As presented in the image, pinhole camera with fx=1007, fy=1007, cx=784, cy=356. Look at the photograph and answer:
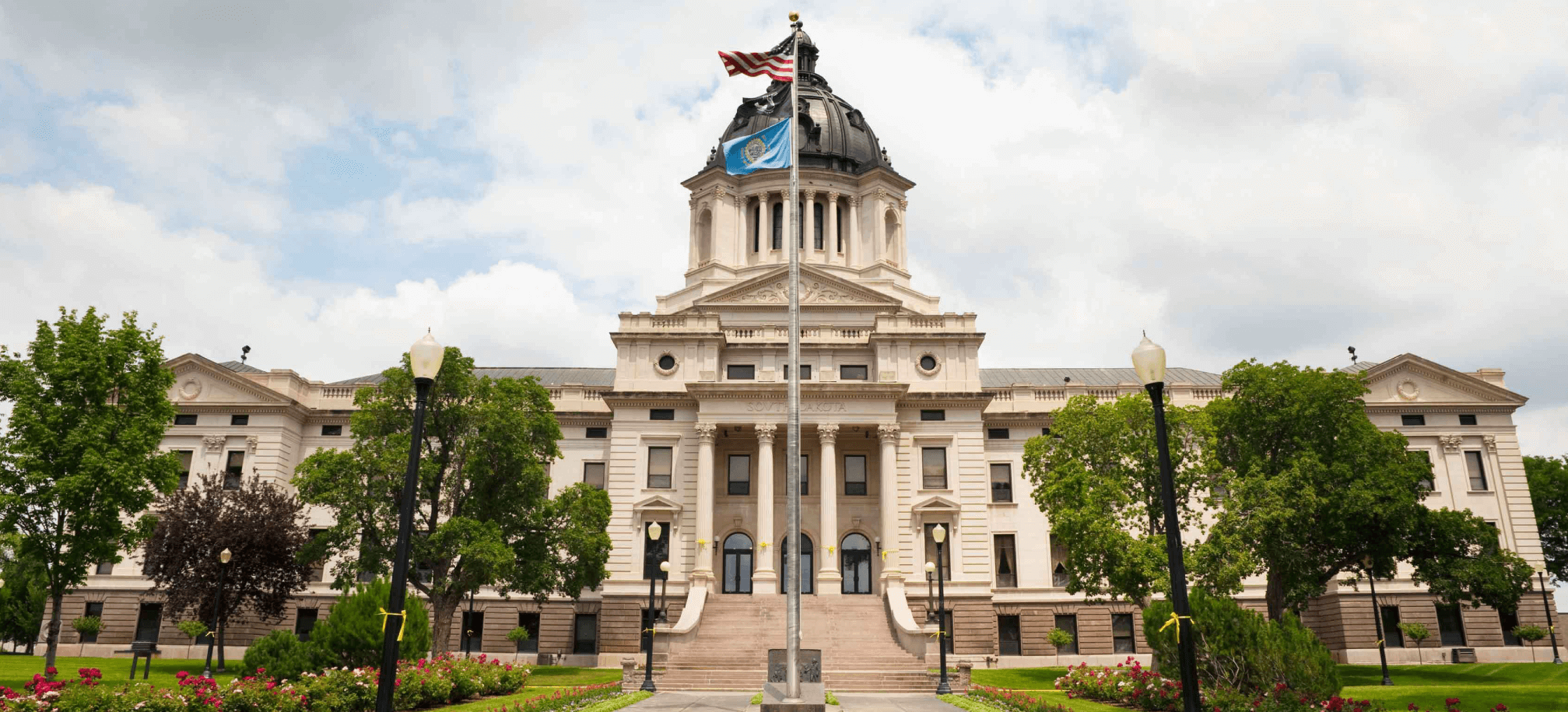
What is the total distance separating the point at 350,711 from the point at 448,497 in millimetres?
18548

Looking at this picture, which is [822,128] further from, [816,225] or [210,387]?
[210,387]

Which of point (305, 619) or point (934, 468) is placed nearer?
point (934, 468)

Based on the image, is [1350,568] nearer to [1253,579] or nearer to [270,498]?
[1253,579]

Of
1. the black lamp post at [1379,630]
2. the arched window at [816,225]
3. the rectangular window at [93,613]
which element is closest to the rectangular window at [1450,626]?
the black lamp post at [1379,630]

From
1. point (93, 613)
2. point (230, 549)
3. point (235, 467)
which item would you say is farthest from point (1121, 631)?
point (93, 613)

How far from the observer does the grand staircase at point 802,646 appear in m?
33.8

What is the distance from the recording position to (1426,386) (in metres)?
52.8

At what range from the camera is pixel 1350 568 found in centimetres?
4303

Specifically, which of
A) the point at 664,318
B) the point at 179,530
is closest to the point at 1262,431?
the point at 664,318

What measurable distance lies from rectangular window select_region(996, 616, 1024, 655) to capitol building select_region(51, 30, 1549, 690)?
76 mm

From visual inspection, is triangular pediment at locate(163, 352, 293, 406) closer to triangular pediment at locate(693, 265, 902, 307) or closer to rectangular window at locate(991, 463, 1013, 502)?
triangular pediment at locate(693, 265, 902, 307)

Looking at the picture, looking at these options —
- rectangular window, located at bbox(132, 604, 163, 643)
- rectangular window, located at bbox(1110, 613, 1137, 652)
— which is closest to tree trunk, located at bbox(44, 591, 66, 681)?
rectangular window, located at bbox(132, 604, 163, 643)

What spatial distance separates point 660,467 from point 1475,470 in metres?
42.1

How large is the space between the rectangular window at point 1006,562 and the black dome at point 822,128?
25.4 m
